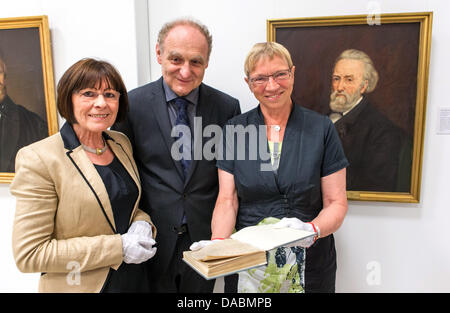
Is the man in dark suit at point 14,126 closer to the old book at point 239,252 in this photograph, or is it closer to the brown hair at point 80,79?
the brown hair at point 80,79

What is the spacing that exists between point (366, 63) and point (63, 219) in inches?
63.2

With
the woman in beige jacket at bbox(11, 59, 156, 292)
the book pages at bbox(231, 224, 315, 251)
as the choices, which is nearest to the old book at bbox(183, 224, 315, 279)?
the book pages at bbox(231, 224, 315, 251)

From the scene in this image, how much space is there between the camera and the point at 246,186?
1326mm

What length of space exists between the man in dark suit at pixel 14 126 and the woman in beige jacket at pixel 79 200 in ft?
2.95

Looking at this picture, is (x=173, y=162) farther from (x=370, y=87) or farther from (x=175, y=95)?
(x=370, y=87)

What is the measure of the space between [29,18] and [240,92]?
4.20 feet

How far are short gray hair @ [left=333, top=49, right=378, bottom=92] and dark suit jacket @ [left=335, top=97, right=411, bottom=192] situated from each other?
0.09 metres

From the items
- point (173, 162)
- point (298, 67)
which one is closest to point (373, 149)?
point (298, 67)

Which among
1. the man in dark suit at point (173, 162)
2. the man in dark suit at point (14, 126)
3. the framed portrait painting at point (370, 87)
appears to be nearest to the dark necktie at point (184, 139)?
the man in dark suit at point (173, 162)

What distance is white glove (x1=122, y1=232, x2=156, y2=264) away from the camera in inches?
46.4

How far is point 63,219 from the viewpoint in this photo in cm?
112

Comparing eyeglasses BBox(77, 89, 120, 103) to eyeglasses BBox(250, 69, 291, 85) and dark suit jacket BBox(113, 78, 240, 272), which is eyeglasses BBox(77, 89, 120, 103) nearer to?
dark suit jacket BBox(113, 78, 240, 272)

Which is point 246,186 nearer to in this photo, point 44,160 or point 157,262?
point 157,262
